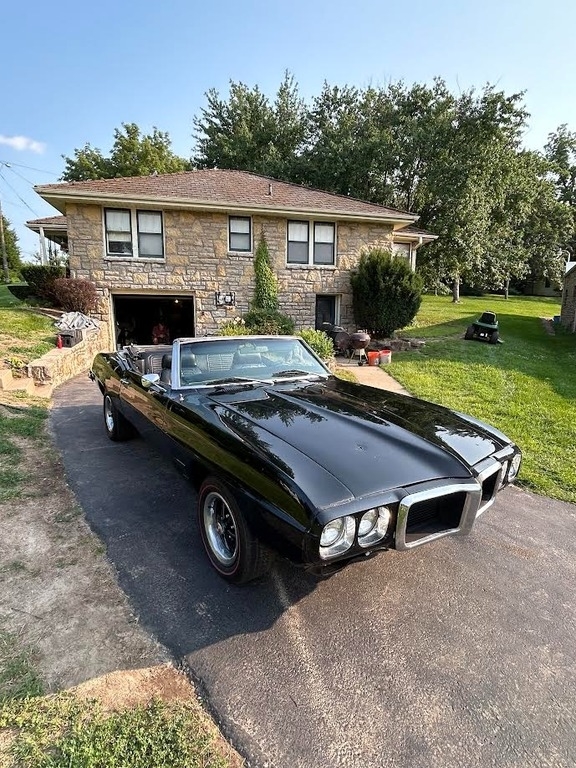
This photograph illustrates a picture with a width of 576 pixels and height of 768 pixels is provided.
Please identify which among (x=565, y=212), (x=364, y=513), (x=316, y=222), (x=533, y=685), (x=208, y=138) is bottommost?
(x=533, y=685)

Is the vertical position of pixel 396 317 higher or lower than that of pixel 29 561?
higher

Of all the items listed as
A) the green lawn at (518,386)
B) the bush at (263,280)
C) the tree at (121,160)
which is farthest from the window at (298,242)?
the tree at (121,160)

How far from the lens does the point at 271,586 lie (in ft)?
8.69

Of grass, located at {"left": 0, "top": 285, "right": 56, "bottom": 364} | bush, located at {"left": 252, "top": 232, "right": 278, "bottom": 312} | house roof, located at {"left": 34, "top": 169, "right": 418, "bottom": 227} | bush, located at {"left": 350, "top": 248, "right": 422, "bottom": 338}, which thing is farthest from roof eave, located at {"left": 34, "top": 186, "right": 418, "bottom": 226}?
grass, located at {"left": 0, "top": 285, "right": 56, "bottom": 364}

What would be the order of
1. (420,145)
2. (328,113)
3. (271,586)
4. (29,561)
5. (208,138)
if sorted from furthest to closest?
1. (208,138)
2. (328,113)
3. (420,145)
4. (29,561)
5. (271,586)

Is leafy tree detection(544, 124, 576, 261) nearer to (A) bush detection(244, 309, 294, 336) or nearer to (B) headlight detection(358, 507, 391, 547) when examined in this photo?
(A) bush detection(244, 309, 294, 336)

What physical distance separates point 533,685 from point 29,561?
295 centimetres

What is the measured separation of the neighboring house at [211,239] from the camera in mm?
12844

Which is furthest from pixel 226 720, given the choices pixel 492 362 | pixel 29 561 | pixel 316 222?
pixel 316 222

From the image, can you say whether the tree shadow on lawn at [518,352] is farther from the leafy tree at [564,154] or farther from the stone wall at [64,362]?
the leafy tree at [564,154]

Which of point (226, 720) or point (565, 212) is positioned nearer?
point (226, 720)

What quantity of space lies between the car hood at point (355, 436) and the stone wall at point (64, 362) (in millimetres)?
5604

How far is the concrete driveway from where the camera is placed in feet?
5.73

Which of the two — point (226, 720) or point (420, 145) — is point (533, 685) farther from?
point (420, 145)
